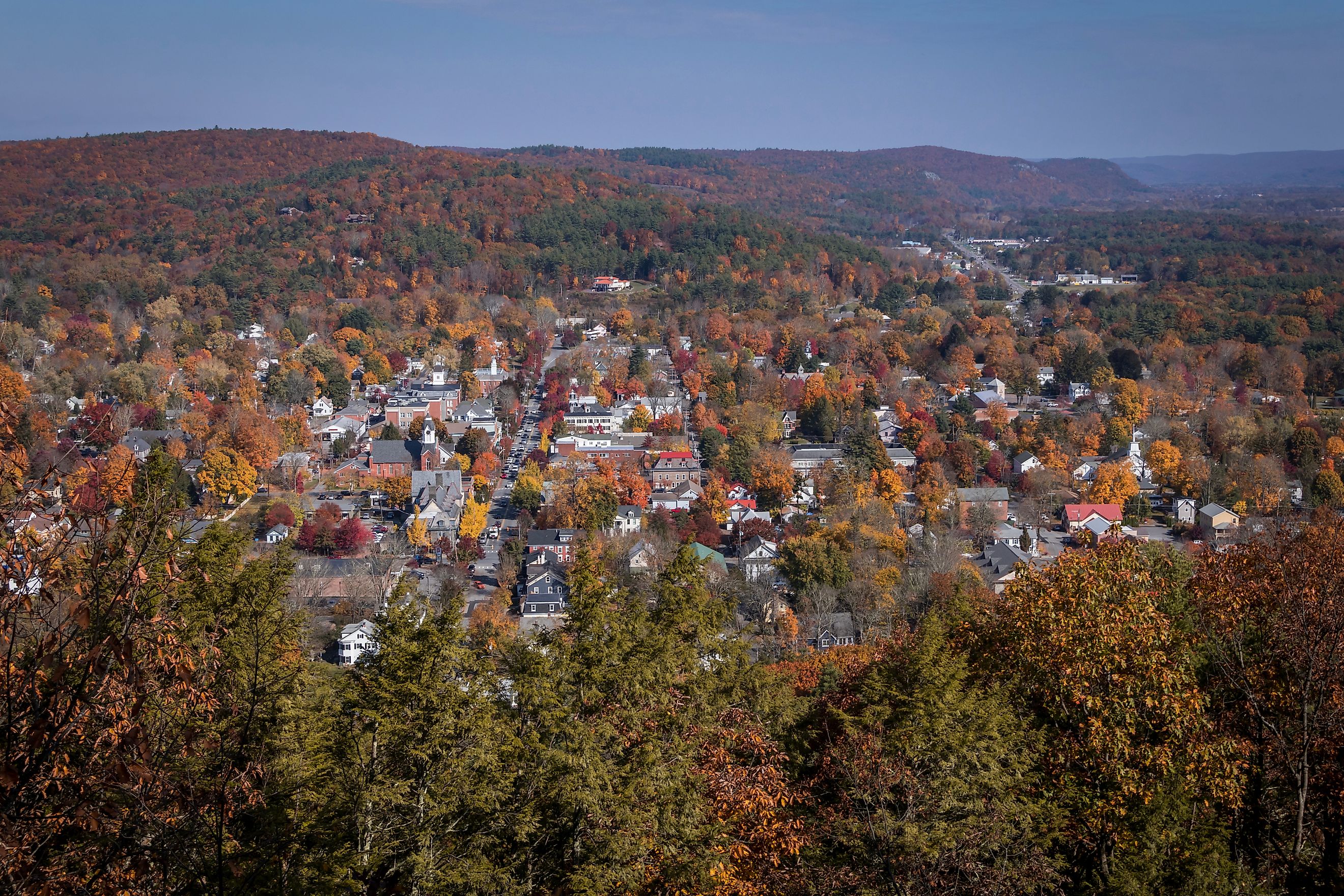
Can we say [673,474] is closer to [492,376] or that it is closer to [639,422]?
[639,422]

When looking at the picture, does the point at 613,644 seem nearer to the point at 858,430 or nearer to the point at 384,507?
the point at 384,507

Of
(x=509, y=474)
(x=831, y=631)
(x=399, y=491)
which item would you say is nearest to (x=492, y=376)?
(x=509, y=474)

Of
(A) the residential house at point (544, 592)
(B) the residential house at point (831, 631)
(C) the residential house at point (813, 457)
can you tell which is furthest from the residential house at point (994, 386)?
(A) the residential house at point (544, 592)

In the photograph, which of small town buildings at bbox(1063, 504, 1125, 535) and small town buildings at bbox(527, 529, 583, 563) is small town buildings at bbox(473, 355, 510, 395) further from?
small town buildings at bbox(1063, 504, 1125, 535)

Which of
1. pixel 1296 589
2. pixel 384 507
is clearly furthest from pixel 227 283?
pixel 1296 589

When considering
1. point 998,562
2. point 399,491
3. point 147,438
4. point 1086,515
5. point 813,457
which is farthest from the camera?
point 813,457
